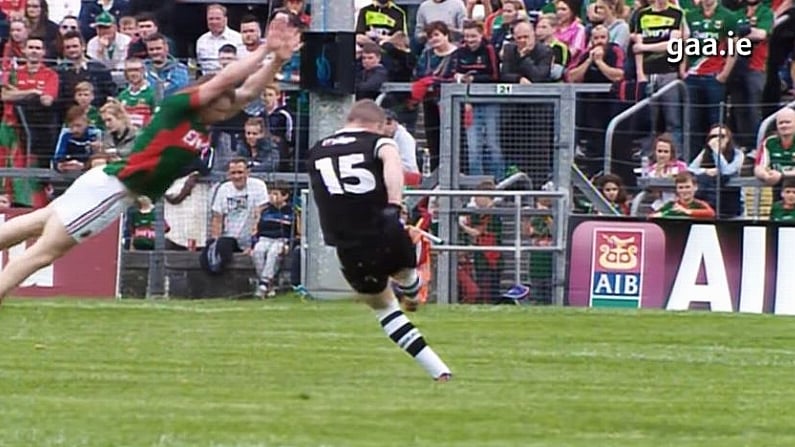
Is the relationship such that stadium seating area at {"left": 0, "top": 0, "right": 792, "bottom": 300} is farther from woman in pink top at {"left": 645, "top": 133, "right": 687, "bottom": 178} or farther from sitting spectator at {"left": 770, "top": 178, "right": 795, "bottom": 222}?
sitting spectator at {"left": 770, "top": 178, "right": 795, "bottom": 222}

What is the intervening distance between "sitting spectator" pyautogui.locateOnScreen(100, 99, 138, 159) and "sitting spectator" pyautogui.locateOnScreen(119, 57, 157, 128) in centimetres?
14

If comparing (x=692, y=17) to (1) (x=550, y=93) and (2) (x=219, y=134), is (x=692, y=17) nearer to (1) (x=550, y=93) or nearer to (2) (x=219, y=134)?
(1) (x=550, y=93)

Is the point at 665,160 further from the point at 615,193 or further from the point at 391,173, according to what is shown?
the point at 391,173

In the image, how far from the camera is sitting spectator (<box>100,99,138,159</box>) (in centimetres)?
2253

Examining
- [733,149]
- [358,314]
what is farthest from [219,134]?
[733,149]

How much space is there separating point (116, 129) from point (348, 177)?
9183 millimetres

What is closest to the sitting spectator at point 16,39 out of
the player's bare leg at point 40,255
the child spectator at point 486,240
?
the child spectator at point 486,240

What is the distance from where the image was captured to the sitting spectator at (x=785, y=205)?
68.2 feet

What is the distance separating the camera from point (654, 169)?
72.0 ft

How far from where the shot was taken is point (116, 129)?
74.1 feet

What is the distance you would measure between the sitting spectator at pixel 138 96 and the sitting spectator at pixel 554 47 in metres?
4.36

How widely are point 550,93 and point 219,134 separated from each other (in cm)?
377

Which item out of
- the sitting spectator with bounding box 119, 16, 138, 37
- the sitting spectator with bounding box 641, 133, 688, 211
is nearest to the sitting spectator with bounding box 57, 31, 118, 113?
the sitting spectator with bounding box 119, 16, 138, 37

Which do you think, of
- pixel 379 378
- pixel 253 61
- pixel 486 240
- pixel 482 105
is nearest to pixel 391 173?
pixel 379 378
